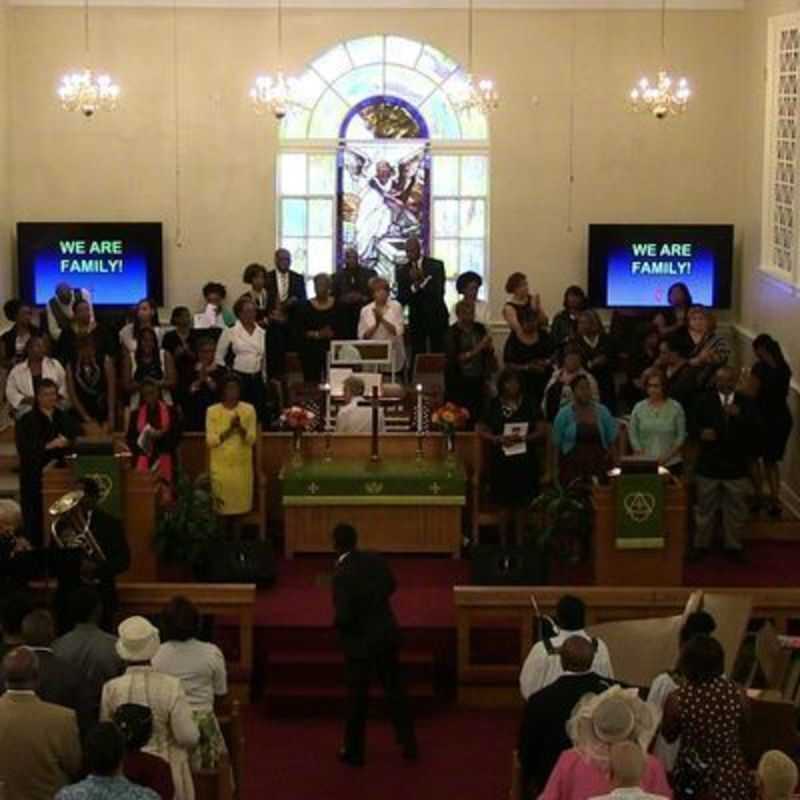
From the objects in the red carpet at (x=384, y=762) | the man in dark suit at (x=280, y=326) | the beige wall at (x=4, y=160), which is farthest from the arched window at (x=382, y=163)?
the red carpet at (x=384, y=762)

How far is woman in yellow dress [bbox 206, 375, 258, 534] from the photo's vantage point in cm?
1587

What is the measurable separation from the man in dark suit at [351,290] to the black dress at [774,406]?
4.88 m

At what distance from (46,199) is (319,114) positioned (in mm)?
3133

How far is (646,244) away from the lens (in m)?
21.5

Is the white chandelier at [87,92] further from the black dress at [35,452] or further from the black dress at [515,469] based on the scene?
the black dress at [515,469]

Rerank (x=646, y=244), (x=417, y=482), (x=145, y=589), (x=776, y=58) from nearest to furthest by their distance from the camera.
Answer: (x=145, y=589)
(x=417, y=482)
(x=776, y=58)
(x=646, y=244)

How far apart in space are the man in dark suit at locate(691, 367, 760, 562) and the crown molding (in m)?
6.96

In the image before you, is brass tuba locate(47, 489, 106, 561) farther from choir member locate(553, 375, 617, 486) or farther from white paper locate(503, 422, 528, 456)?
choir member locate(553, 375, 617, 486)

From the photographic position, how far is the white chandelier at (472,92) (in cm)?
2044

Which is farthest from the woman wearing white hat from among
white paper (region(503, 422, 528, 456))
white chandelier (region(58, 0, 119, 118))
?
white chandelier (region(58, 0, 119, 118))

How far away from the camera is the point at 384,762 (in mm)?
12453

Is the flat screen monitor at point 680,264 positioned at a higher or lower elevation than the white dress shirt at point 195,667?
higher

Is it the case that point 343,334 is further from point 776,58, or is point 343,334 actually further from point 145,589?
point 145,589

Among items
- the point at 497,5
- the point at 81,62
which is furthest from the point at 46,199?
the point at 497,5
